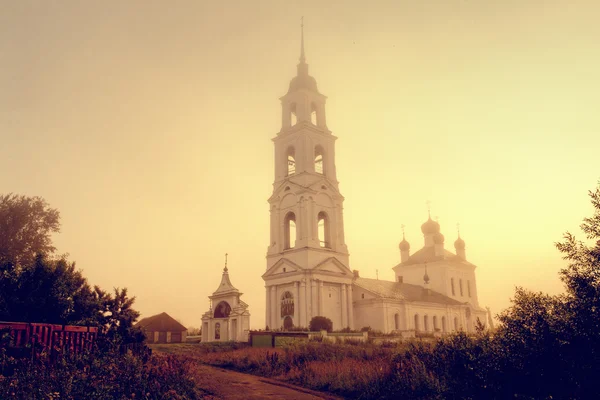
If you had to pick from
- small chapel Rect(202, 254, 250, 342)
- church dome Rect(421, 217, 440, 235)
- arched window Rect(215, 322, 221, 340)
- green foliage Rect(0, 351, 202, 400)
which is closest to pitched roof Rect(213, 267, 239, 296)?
small chapel Rect(202, 254, 250, 342)

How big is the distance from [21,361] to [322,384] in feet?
26.8

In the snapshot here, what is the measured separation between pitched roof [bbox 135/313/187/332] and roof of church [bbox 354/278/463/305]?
19824 millimetres

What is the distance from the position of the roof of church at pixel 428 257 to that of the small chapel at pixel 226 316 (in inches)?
1252

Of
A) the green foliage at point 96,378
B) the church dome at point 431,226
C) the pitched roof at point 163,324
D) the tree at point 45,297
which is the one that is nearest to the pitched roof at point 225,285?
the pitched roof at point 163,324

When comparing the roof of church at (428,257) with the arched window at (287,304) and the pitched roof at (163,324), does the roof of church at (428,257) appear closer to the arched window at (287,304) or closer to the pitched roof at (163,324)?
the arched window at (287,304)

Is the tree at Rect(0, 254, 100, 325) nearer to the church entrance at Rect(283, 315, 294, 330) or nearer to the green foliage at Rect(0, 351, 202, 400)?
the green foliage at Rect(0, 351, 202, 400)

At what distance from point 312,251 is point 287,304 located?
17.3 ft

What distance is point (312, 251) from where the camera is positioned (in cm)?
4288

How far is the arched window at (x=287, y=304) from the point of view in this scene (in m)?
42.3

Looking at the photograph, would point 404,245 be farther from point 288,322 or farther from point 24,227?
point 24,227

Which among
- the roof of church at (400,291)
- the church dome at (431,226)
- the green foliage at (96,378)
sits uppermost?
the church dome at (431,226)

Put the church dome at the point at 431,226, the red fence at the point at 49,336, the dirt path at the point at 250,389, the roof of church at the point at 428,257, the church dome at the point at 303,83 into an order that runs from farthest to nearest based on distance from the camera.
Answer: the church dome at the point at 431,226 < the roof of church at the point at 428,257 < the church dome at the point at 303,83 < the dirt path at the point at 250,389 < the red fence at the point at 49,336

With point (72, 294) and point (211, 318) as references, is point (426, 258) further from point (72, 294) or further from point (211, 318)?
point (72, 294)

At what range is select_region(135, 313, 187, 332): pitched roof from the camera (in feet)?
163
